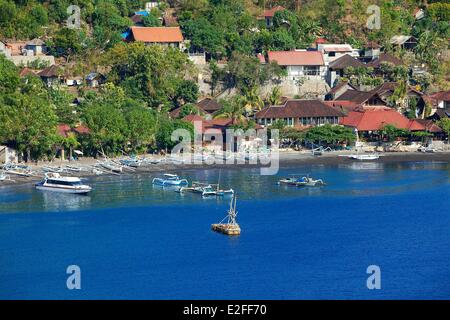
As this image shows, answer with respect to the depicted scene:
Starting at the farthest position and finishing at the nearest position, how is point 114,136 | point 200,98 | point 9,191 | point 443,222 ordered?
point 200,98, point 114,136, point 9,191, point 443,222

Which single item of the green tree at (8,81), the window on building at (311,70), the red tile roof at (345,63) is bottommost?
the green tree at (8,81)

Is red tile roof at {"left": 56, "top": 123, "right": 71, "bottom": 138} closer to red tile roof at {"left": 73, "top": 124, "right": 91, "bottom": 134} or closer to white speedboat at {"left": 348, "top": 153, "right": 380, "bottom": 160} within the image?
red tile roof at {"left": 73, "top": 124, "right": 91, "bottom": 134}

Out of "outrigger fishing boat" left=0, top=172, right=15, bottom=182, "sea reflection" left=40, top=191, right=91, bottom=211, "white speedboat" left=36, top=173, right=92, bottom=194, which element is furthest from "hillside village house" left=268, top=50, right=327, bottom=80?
"sea reflection" left=40, top=191, right=91, bottom=211

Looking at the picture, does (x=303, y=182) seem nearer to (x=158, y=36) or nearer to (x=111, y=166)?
(x=111, y=166)

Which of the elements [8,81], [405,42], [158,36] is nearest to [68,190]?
[8,81]

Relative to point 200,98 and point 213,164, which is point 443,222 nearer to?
point 213,164

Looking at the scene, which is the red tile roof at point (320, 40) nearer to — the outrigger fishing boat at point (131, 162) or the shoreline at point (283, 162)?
the shoreline at point (283, 162)

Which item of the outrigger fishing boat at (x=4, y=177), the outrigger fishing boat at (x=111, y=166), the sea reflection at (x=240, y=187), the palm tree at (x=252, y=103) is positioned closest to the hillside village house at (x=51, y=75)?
the outrigger fishing boat at (x=111, y=166)
